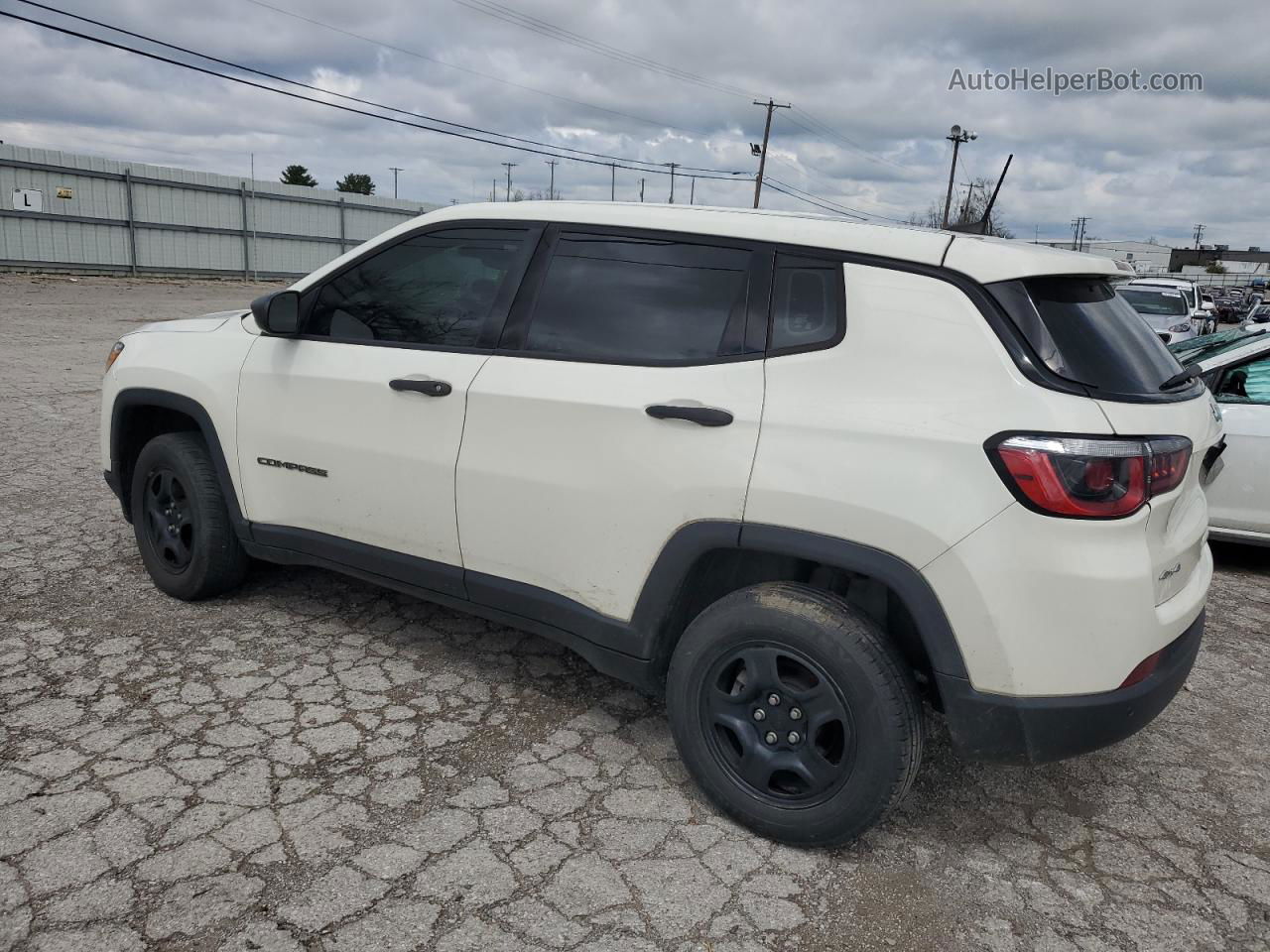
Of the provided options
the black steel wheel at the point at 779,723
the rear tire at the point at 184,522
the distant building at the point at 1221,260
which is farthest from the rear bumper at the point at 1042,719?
the distant building at the point at 1221,260

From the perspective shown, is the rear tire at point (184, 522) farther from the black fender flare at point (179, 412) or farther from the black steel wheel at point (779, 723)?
the black steel wheel at point (779, 723)

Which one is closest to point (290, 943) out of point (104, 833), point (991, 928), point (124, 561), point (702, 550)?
point (104, 833)

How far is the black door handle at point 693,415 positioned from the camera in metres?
2.69

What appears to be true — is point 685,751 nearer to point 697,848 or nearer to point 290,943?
point 697,848

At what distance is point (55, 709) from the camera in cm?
329

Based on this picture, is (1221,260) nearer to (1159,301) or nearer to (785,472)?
→ (1159,301)

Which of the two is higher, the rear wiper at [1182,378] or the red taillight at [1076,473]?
the rear wiper at [1182,378]

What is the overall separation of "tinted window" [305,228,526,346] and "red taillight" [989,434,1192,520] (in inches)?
71.3

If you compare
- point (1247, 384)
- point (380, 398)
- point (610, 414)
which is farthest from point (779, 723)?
point (1247, 384)

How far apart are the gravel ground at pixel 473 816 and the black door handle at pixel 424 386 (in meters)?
1.13

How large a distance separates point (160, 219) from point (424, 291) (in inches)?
1150

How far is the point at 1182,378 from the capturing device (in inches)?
110

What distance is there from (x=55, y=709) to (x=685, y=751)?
2.19 meters

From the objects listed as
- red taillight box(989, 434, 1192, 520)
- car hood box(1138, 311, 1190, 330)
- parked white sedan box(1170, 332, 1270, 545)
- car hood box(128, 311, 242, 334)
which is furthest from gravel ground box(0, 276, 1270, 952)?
car hood box(1138, 311, 1190, 330)
